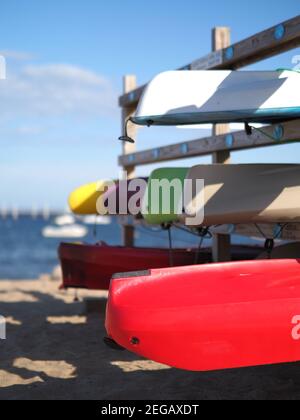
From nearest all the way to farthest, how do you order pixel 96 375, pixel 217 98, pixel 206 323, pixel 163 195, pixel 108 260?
1. pixel 206 323
2. pixel 217 98
3. pixel 96 375
4. pixel 163 195
5. pixel 108 260

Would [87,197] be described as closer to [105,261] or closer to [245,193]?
[105,261]

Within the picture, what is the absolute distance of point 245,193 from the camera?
4840 mm

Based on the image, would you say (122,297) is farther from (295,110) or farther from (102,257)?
(102,257)

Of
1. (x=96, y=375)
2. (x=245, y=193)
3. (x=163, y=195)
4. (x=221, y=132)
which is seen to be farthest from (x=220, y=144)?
(x=96, y=375)

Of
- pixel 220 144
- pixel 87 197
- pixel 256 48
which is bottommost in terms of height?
pixel 87 197

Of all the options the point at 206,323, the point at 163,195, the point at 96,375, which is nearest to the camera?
the point at 206,323

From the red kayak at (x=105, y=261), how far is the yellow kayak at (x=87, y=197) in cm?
56

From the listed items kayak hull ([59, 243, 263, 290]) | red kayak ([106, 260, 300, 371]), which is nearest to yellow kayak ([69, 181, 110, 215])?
kayak hull ([59, 243, 263, 290])

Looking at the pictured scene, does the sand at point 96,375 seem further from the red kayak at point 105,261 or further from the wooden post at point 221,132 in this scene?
the wooden post at point 221,132

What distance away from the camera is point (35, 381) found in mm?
4805

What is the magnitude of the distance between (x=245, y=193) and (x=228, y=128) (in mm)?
1988

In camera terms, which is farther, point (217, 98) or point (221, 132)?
point (221, 132)

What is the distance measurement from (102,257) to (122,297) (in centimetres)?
323
